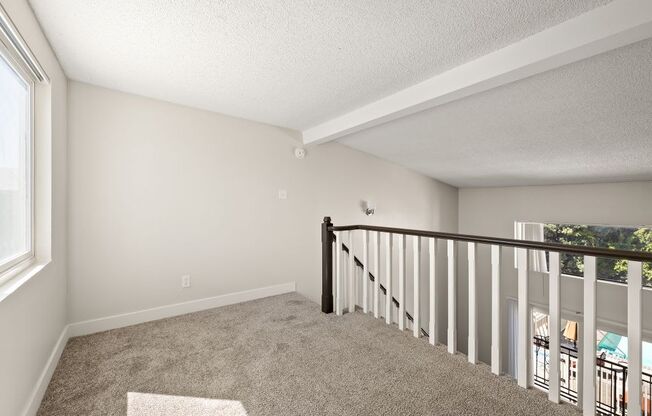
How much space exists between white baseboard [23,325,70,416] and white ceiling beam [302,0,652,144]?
3.01 meters

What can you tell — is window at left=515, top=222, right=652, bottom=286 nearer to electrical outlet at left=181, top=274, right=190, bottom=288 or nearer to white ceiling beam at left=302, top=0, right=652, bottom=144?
white ceiling beam at left=302, top=0, right=652, bottom=144

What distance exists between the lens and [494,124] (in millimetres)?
2801

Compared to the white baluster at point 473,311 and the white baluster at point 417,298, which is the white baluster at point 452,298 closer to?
the white baluster at point 473,311

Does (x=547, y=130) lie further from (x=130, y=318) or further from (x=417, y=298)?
(x=130, y=318)

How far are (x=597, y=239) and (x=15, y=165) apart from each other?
660 cm

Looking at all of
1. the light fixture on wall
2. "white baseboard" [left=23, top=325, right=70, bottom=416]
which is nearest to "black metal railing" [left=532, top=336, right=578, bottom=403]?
the light fixture on wall

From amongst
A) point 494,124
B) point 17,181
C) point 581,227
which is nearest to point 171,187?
point 17,181

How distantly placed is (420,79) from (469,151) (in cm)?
176

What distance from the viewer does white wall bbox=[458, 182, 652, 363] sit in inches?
159

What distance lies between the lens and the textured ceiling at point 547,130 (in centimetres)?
194

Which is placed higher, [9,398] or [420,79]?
[420,79]

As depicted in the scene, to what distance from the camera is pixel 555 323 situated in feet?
5.00

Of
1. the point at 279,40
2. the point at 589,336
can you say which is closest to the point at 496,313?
the point at 589,336

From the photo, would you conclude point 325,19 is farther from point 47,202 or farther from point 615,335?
point 615,335
